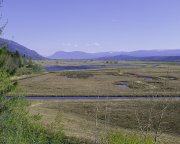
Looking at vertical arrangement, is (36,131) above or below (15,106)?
below

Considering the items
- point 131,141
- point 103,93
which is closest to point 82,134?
point 131,141

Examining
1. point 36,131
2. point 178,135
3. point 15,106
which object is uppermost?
point 15,106

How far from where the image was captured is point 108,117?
56.8m

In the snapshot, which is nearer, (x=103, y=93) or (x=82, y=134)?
(x=82, y=134)

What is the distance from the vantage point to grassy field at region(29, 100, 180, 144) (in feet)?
156

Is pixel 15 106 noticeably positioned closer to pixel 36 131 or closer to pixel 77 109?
pixel 36 131

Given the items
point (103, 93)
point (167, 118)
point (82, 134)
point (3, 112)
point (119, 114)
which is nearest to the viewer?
point (3, 112)

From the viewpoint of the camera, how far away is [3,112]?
23844 mm

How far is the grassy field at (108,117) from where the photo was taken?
47438mm

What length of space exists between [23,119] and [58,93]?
6607cm

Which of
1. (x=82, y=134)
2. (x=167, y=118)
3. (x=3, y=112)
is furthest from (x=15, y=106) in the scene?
(x=167, y=118)

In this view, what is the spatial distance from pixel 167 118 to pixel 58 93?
39.0 meters

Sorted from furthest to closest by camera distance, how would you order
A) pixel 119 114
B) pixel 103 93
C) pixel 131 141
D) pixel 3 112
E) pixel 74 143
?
pixel 103 93 → pixel 119 114 → pixel 74 143 → pixel 3 112 → pixel 131 141

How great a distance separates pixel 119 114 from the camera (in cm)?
6044
